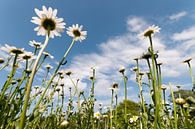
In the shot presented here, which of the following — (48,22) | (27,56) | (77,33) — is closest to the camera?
(48,22)

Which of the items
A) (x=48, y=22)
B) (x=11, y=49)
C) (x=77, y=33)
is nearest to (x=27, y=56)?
(x=11, y=49)

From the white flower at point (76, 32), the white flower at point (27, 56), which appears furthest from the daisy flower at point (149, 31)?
the white flower at point (27, 56)

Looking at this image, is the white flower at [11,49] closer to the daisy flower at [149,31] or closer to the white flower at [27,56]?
the white flower at [27,56]

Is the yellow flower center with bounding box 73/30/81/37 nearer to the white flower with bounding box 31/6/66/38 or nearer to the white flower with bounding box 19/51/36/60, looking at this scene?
the white flower with bounding box 19/51/36/60

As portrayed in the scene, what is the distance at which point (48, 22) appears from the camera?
1.74 m

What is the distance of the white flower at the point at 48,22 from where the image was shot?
1.73m

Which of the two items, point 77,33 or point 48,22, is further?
point 77,33

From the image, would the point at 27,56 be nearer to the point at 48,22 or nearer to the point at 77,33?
the point at 77,33

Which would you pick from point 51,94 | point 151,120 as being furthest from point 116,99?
point 151,120

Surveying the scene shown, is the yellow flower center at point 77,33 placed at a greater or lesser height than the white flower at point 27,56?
greater

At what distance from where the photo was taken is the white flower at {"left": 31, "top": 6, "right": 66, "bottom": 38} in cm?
173

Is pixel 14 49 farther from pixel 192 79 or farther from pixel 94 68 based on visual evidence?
pixel 192 79

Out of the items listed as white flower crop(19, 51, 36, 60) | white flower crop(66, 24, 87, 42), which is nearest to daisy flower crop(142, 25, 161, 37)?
white flower crop(66, 24, 87, 42)

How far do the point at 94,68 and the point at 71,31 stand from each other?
1.89m
